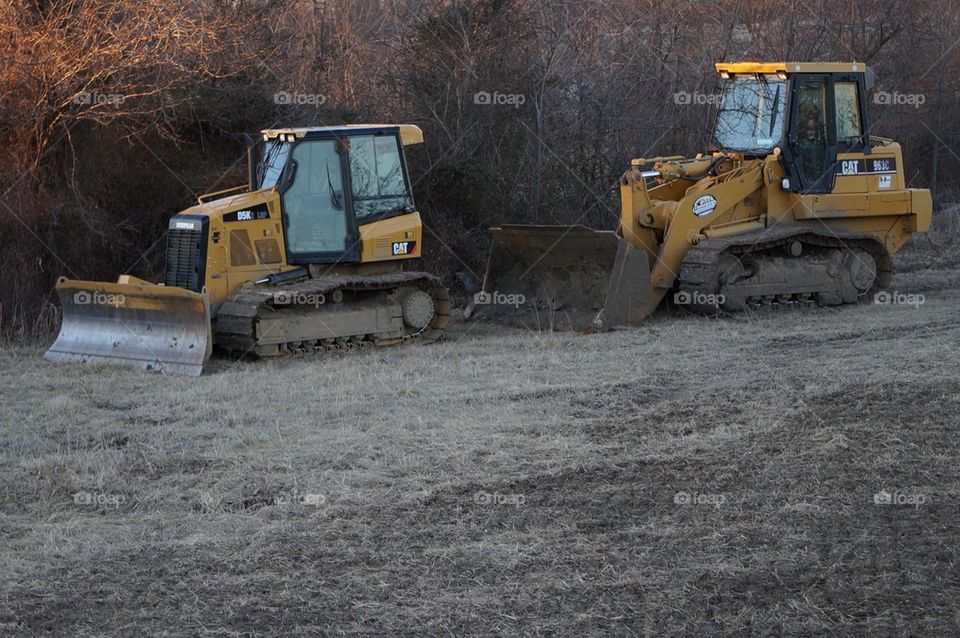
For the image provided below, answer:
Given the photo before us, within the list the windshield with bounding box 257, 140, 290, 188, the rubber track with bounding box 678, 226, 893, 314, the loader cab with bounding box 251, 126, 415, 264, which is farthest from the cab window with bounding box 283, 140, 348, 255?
the rubber track with bounding box 678, 226, 893, 314

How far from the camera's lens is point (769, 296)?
42.9ft

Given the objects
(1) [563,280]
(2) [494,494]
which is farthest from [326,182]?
(2) [494,494]

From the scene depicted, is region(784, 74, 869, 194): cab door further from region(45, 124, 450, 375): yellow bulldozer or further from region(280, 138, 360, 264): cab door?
region(280, 138, 360, 264): cab door

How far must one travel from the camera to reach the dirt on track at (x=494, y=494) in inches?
202

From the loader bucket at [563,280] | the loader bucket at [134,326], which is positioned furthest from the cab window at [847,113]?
the loader bucket at [134,326]

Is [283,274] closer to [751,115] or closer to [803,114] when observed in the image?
[751,115]

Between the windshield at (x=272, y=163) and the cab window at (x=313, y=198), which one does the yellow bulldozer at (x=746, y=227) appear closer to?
the cab window at (x=313, y=198)

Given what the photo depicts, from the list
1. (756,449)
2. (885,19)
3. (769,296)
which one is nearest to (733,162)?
(769,296)

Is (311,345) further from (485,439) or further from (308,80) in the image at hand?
(308,80)

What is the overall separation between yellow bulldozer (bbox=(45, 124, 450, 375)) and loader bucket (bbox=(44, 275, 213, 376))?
1cm

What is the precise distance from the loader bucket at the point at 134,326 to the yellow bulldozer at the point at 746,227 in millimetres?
3660

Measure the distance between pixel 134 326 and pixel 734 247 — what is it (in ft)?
20.1

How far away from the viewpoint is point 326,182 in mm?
11414

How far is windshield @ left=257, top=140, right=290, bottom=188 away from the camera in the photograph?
11.4 m
